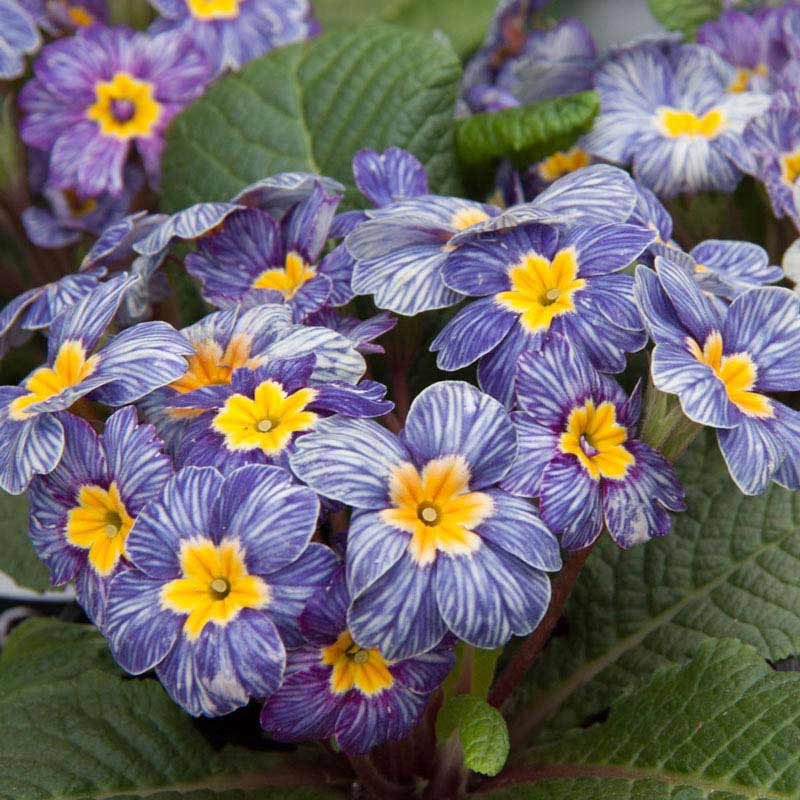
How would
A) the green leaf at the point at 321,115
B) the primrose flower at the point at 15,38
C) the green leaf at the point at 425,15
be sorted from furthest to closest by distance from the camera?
the green leaf at the point at 425,15, the primrose flower at the point at 15,38, the green leaf at the point at 321,115

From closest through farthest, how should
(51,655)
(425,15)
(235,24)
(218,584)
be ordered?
(218,584) → (51,655) → (235,24) → (425,15)

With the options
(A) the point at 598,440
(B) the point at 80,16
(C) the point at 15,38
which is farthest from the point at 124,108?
(A) the point at 598,440

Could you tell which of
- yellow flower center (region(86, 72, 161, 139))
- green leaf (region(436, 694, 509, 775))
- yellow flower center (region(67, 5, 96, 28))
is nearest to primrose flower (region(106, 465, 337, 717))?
green leaf (region(436, 694, 509, 775))

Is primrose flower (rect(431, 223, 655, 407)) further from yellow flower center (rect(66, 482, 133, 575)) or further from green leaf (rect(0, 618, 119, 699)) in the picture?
green leaf (rect(0, 618, 119, 699))

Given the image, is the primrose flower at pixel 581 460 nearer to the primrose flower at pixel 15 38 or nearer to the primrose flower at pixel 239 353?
the primrose flower at pixel 239 353

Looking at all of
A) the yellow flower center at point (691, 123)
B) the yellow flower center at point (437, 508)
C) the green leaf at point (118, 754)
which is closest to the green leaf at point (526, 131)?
the yellow flower center at point (691, 123)

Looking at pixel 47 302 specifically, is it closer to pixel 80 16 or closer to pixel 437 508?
pixel 437 508
